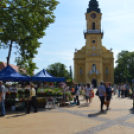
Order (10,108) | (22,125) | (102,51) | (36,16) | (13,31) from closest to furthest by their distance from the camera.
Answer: (22,125), (10,108), (13,31), (36,16), (102,51)

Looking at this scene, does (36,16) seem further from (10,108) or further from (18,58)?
(10,108)

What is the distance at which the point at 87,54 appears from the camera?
51.4 m

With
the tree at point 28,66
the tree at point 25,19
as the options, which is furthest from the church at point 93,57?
the tree at point 25,19

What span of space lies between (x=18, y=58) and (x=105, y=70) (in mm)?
39084

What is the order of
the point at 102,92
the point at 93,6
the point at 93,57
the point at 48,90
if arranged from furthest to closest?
the point at 93,6
the point at 93,57
the point at 48,90
the point at 102,92

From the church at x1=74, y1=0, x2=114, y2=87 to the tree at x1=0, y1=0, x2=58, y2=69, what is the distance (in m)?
35.2

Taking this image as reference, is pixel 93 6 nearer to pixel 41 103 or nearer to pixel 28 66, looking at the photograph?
pixel 28 66

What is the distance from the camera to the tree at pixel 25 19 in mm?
14615

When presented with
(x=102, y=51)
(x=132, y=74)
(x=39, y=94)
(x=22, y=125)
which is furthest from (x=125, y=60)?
(x=22, y=125)

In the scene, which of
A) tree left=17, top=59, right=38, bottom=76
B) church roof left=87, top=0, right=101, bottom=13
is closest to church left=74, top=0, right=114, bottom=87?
church roof left=87, top=0, right=101, bottom=13

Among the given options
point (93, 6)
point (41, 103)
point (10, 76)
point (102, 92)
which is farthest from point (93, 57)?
point (102, 92)

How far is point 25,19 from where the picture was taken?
597 inches

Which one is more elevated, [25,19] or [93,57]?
[93,57]

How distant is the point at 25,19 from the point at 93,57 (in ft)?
124
